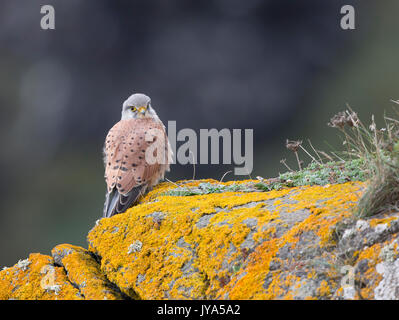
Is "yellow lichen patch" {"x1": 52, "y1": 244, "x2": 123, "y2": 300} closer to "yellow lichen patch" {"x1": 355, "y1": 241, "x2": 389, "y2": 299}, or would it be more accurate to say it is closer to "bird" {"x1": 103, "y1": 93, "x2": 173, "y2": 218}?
"bird" {"x1": 103, "y1": 93, "x2": 173, "y2": 218}

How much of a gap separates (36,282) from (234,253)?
1395mm

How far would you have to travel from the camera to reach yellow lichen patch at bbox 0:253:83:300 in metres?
3.01

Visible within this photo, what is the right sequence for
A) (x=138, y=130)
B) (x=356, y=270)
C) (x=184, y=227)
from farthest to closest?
(x=138, y=130) < (x=184, y=227) < (x=356, y=270)

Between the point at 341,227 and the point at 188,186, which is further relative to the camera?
the point at 188,186

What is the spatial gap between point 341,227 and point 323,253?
0.17 meters

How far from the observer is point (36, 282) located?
318 cm

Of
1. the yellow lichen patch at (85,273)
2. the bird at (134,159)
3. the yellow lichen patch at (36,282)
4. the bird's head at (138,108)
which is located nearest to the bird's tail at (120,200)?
the bird at (134,159)

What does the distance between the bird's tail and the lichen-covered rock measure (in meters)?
0.61

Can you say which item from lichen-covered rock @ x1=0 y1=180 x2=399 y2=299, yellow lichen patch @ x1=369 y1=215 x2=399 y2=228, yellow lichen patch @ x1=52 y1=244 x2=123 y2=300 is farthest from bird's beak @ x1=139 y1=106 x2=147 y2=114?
yellow lichen patch @ x1=369 y1=215 x2=399 y2=228

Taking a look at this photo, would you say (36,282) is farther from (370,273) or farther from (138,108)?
(138,108)

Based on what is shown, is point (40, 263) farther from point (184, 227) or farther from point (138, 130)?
point (138, 130)

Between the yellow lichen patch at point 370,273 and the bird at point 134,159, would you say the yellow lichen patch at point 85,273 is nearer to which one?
the bird at point 134,159

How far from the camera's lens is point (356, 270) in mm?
2189
